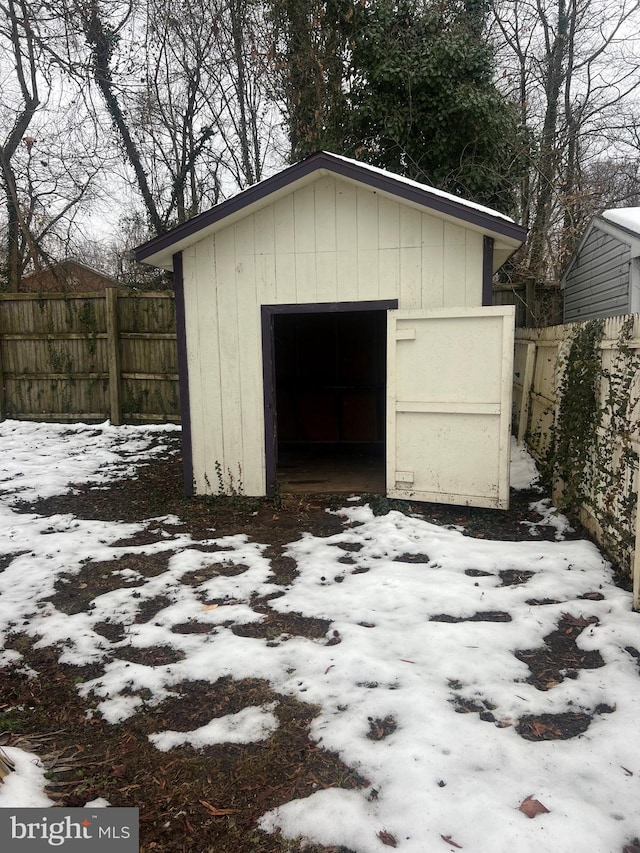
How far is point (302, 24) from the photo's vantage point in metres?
10.8

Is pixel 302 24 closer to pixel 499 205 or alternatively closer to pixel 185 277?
pixel 499 205

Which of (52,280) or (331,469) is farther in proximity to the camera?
(52,280)

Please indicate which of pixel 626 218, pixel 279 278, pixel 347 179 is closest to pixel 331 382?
pixel 279 278

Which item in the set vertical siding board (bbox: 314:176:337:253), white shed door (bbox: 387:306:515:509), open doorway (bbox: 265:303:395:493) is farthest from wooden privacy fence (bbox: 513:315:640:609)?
open doorway (bbox: 265:303:395:493)

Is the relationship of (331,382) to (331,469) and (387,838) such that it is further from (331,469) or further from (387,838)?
(387,838)

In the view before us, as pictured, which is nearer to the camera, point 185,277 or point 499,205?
point 185,277

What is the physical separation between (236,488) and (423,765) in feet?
13.3

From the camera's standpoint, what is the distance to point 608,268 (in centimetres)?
780

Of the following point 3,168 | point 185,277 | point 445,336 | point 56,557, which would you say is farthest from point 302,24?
point 56,557

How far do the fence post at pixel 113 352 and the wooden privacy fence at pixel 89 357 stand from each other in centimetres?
2

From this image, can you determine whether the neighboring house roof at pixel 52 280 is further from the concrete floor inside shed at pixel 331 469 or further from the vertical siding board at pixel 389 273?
the vertical siding board at pixel 389 273

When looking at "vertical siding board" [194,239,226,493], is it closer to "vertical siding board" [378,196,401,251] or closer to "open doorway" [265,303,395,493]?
"vertical siding board" [378,196,401,251]

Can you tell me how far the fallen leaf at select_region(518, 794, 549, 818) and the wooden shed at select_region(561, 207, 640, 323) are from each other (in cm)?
622

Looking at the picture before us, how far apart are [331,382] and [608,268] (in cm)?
417
